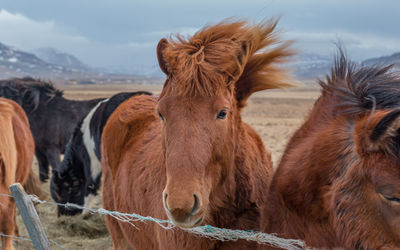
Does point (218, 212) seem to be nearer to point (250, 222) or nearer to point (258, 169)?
point (250, 222)

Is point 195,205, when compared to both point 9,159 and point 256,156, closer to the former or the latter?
point 256,156

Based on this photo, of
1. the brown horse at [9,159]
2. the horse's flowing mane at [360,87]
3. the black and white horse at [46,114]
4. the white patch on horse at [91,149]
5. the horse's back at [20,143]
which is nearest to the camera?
the horse's flowing mane at [360,87]

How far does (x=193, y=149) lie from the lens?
6.10 feet

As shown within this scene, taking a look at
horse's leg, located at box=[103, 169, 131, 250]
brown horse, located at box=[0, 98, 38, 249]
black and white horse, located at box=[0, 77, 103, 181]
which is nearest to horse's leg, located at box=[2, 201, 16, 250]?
brown horse, located at box=[0, 98, 38, 249]

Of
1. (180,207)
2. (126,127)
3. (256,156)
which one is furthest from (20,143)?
(180,207)

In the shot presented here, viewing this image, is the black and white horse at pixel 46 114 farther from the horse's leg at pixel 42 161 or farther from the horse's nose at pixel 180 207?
the horse's nose at pixel 180 207

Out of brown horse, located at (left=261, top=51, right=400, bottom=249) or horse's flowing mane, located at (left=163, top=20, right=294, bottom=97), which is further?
horse's flowing mane, located at (left=163, top=20, right=294, bottom=97)

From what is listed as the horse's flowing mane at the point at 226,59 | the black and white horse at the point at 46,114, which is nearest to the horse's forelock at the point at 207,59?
the horse's flowing mane at the point at 226,59

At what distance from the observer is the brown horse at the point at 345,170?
56.0 inches

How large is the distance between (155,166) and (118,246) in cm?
176

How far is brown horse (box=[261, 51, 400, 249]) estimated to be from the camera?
1423 millimetres

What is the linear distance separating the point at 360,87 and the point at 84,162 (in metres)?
5.03

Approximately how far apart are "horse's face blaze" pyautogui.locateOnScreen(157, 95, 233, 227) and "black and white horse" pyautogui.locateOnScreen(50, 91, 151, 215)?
3.50 metres

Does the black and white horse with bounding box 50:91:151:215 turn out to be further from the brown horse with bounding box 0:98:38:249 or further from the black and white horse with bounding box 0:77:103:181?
the black and white horse with bounding box 0:77:103:181
